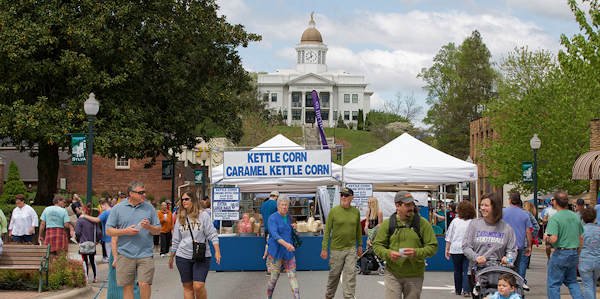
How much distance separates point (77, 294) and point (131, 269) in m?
4.66

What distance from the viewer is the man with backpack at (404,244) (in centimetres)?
988

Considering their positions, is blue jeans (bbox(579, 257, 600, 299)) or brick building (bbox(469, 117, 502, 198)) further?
brick building (bbox(469, 117, 502, 198))

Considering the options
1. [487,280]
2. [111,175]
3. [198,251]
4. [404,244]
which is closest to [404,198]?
[404,244]

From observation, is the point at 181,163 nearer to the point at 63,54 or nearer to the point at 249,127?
the point at 249,127

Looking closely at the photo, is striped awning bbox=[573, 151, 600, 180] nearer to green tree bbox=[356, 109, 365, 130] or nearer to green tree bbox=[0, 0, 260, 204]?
green tree bbox=[0, 0, 260, 204]

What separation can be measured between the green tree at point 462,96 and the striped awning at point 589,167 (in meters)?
60.4

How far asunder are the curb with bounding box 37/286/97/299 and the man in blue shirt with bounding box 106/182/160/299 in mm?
3831

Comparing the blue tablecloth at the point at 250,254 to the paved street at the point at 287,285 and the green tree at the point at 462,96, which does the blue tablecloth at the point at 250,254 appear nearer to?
the paved street at the point at 287,285

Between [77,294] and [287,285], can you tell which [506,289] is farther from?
[287,285]

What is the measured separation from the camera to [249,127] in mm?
78750

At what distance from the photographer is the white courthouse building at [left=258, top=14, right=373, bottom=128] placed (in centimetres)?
15800

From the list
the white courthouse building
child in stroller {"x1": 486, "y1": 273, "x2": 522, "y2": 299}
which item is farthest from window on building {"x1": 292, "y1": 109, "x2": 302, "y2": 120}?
child in stroller {"x1": 486, "y1": 273, "x2": 522, "y2": 299}

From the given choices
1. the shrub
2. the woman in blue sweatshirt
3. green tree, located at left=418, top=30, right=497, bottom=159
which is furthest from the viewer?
green tree, located at left=418, top=30, right=497, bottom=159

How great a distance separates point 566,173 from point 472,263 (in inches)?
1366
